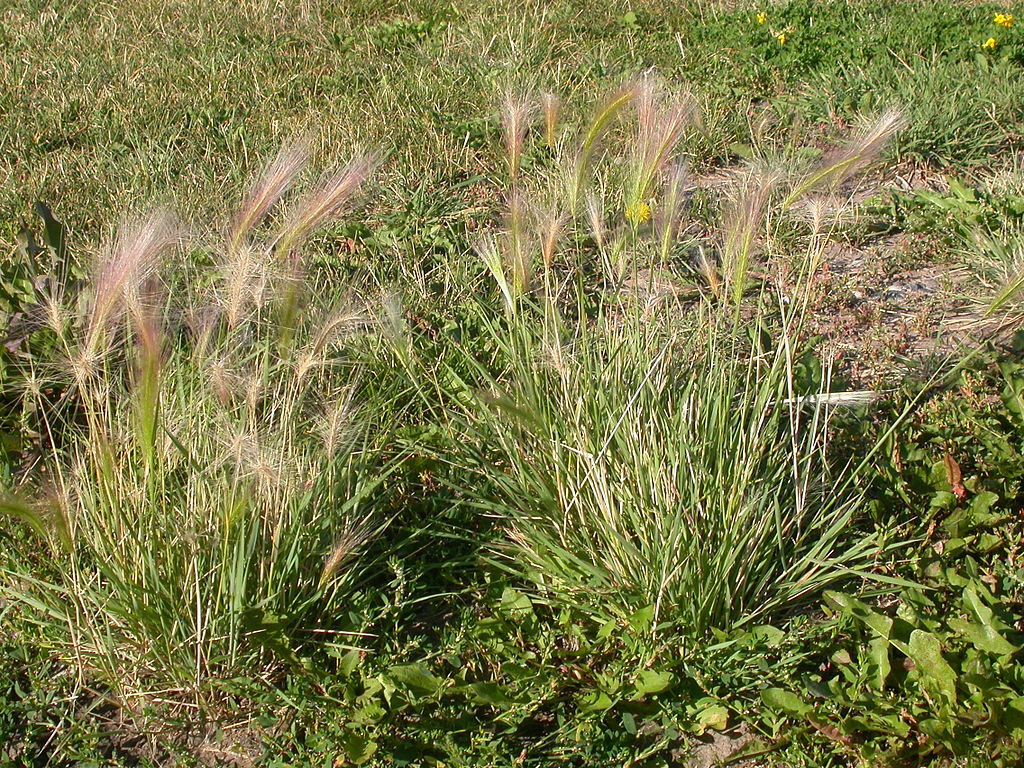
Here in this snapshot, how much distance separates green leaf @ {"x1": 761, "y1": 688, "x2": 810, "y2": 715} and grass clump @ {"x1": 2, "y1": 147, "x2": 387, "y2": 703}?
92 centimetres

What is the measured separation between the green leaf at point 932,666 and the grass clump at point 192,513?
1187 millimetres

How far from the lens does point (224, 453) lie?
2.13m

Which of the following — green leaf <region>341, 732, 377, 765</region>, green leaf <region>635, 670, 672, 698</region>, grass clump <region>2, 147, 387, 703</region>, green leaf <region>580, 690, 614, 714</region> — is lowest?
green leaf <region>635, 670, 672, 698</region>

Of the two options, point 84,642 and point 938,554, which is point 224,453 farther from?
point 938,554

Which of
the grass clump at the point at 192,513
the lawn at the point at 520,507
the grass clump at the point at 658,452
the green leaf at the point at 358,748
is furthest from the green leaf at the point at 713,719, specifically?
the grass clump at the point at 192,513

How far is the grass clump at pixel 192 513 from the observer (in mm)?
1998

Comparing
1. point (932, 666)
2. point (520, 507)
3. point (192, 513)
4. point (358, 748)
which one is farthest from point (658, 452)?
point (192, 513)

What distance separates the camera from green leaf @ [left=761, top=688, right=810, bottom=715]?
80.3 inches

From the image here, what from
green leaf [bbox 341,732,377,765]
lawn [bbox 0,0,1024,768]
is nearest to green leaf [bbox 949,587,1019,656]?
lawn [bbox 0,0,1024,768]

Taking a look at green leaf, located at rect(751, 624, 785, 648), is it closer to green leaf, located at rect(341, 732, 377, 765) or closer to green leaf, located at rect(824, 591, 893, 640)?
green leaf, located at rect(824, 591, 893, 640)

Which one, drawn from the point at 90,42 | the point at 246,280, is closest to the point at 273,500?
the point at 246,280

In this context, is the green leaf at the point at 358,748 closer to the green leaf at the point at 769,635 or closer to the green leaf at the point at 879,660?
the green leaf at the point at 769,635

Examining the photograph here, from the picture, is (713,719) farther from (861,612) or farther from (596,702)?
(861,612)

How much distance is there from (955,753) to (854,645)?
0.31 metres
